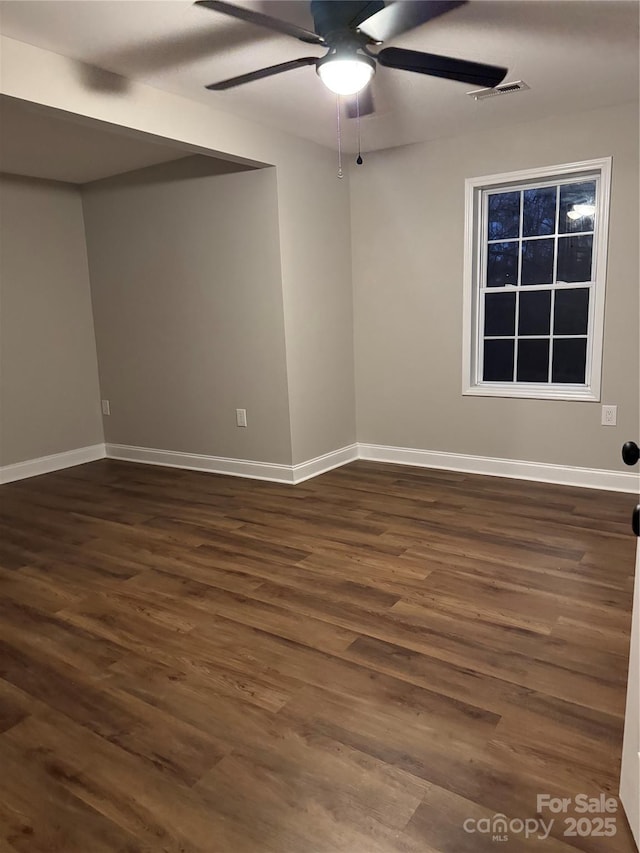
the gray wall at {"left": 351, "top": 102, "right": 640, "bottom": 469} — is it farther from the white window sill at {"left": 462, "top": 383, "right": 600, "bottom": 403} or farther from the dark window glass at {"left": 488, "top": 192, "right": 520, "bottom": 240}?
the dark window glass at {"left": 488, "top": 192, "right": 520, "bottom": 240}

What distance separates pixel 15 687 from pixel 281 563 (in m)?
1.29

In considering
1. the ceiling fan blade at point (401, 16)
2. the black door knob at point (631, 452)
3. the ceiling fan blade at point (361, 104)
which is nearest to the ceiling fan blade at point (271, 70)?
the ceiling fan blade at point (401, 16)

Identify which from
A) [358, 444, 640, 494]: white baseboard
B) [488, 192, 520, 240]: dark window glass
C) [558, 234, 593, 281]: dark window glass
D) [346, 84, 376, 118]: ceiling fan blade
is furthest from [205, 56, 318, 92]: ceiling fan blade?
[358, 444, 640, 494]: white baseboard

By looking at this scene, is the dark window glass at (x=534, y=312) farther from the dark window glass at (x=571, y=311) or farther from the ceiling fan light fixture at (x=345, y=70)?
the ceiling fan light fixture at (x=345, y=70)

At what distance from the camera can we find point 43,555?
324 cm

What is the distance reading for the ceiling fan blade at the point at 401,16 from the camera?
213cm

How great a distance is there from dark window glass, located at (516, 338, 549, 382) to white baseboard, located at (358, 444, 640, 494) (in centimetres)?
61

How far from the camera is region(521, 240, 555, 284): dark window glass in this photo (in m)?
4.07

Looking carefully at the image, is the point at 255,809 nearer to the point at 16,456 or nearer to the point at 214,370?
the point at 214,370

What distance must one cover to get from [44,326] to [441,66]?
3.96 metres

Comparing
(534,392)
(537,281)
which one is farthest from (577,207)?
(534,392)

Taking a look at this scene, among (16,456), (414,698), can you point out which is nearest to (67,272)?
(16,456)

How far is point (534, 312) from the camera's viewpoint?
419cm

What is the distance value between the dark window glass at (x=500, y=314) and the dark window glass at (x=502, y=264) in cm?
9
